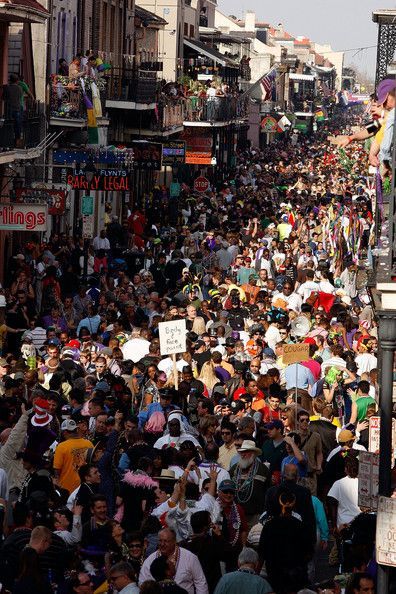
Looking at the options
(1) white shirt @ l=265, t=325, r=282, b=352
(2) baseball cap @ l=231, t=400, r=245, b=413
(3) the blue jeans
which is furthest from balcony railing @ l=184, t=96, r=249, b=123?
(2) baseball cap @ l=231, t=400, r=245, b=413

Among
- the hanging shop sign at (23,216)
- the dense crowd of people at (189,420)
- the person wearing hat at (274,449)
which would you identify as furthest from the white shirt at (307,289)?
the person wearing hat at (274,449)

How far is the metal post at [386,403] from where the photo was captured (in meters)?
11.3

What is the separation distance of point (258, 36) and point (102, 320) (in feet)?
441

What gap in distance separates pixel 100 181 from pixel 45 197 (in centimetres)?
393

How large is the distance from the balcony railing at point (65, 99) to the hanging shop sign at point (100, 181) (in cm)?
243

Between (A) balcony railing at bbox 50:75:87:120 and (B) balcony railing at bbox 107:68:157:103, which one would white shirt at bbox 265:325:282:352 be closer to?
(A) balcony railing at bbox 50:75:87:120

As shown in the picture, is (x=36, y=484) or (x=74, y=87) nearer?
(x=36, y=484)

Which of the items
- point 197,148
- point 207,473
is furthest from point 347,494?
point 197,148

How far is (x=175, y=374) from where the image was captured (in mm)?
19875

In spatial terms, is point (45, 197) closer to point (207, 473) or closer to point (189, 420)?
point (189, 420)

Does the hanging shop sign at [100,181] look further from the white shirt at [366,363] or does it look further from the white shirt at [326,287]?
the white shirt at [366,363]

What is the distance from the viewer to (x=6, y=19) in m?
31.2

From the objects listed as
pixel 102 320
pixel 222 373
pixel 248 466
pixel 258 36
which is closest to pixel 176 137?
pixel 102 320

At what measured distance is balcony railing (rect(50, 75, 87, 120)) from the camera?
37031 millimetres
